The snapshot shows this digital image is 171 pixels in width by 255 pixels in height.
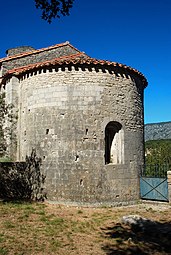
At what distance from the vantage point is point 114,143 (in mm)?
12141

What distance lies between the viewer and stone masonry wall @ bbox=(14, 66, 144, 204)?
10.9 meters

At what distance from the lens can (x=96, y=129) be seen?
36.6 feet

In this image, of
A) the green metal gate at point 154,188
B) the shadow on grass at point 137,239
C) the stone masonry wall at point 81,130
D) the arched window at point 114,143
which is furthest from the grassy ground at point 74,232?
the arched window at point 114,143

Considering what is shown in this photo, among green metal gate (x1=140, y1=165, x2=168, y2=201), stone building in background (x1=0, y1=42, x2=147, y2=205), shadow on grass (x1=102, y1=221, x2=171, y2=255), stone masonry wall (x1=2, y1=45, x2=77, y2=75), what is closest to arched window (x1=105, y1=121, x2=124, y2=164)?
stone building in background (x1=0, y1=42, x2=147, y2=205)

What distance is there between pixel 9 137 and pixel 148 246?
8.84m

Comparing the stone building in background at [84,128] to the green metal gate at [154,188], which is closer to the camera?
the stone building in background at [84,128]

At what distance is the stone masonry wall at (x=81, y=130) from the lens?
1090 centimetres

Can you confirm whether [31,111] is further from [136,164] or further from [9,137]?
[136,164]

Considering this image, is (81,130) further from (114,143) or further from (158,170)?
(158,170)

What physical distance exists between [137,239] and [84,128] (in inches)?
207

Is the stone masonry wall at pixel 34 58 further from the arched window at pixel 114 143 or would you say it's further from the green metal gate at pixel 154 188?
the green metal gate at pixel 154 188

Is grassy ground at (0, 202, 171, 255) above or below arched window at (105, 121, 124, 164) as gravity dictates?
below

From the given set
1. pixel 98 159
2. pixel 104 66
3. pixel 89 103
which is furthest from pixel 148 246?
pixel 104 66

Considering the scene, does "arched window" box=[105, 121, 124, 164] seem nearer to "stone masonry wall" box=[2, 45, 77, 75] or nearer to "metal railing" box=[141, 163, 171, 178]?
"metal railing" box=[141, 163, 171, 178]
